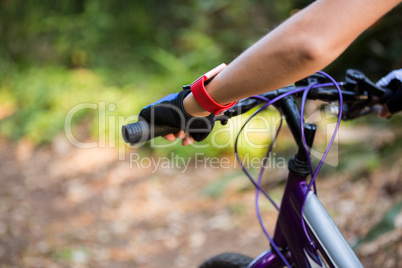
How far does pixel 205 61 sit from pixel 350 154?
348 cm

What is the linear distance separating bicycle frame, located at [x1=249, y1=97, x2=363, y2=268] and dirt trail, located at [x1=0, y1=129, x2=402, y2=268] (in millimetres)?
1704

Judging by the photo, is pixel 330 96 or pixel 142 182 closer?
pixel 330 96

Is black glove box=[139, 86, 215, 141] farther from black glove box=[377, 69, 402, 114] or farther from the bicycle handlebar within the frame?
black glove box=[377, 69, 402, 114]

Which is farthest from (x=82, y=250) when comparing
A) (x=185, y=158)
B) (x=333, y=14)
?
(x=333, y=14)

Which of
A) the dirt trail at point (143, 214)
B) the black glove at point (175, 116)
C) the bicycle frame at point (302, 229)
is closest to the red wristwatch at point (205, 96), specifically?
the black glove at point (175, 116)

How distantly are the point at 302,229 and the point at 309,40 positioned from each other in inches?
30.2

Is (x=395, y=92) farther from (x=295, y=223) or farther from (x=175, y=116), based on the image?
(x=175, y=116)

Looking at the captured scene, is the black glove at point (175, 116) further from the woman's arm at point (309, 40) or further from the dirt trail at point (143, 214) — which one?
the dirt trail at point (143, 214)

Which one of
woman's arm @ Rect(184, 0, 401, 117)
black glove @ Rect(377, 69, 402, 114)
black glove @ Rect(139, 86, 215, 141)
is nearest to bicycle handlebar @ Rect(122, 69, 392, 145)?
black glove @ Rect(377, 69, 402, 114)

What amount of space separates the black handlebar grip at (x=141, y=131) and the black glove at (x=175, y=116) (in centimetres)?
2

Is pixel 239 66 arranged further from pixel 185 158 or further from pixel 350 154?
pixel 185 158

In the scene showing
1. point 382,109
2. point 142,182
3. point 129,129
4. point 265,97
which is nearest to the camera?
point 129,129

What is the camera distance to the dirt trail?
370 cm

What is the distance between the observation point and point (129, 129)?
1223mm
